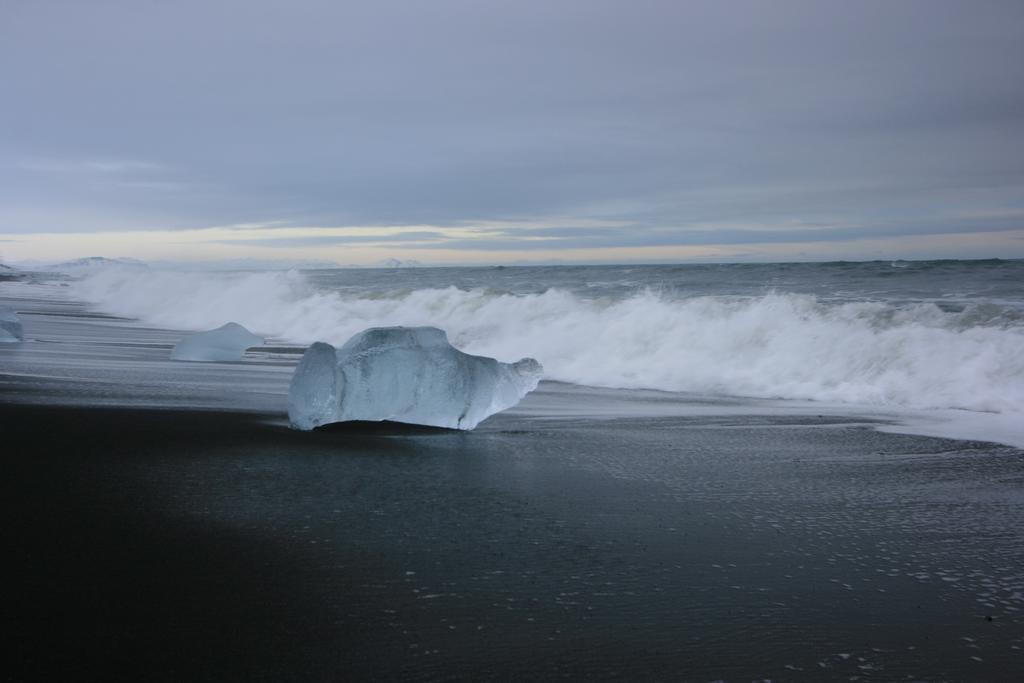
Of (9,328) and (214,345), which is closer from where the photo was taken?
(214,345)

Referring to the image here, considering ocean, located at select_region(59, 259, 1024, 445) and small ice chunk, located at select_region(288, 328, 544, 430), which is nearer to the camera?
small ice chunk, located at select_region(288, 328, 544, 430)

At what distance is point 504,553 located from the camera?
17.5 feet

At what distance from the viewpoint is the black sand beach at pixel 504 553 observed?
12.9 feet

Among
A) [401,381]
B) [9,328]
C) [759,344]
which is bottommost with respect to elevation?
[759,344]

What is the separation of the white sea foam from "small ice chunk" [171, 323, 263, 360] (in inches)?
228

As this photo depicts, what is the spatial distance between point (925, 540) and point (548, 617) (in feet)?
9.11

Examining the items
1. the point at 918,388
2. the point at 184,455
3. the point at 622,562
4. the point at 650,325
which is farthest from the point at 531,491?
the point at 650,325

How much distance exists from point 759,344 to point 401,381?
9.21 meters

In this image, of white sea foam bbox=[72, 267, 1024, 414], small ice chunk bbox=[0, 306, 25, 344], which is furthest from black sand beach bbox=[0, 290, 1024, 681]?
Result: small ice chunk bbox=[0, 306, 25, 344]

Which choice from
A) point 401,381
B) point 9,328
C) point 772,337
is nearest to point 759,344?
point 772,337

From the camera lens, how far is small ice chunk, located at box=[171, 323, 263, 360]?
16875 mm

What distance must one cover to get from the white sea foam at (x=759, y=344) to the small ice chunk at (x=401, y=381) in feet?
A: 18.2

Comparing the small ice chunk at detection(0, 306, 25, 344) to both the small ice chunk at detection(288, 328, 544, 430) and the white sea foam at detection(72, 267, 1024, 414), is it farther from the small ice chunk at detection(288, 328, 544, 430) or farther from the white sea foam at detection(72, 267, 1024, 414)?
the small ice chunk at detection(288, 328, 544, 430)

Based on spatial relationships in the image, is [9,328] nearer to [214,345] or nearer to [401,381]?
[214,345]
